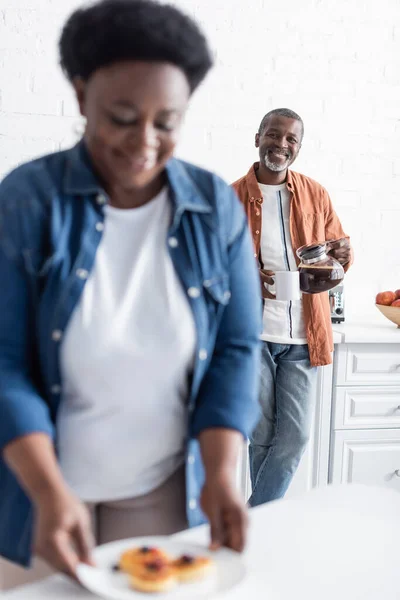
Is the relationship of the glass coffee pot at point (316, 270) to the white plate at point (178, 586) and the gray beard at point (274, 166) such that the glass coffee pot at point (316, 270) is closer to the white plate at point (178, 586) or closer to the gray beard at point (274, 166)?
the gray beard at point (274, 166)

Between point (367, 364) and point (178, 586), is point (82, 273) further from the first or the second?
point (367, 364)

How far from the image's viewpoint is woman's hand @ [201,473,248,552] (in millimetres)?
873

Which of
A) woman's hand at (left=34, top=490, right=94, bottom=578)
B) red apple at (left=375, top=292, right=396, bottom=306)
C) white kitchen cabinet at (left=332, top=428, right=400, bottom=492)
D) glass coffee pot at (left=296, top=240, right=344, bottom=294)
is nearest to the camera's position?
woman's hand at (left=34, top=490, right=94, bottom=578)

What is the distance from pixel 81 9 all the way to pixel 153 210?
0.84 ft

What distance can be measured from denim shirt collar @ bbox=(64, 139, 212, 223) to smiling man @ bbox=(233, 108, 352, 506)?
54.7 inches

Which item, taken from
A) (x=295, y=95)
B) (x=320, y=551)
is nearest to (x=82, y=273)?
(x=320, y=551)

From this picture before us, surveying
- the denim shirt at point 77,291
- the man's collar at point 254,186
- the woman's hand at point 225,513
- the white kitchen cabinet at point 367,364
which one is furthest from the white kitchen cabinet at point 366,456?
the woman's hand at point 225,513

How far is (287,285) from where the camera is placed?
7.37 ft

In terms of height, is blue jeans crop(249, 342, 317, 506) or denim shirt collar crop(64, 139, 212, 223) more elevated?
denim shirt collar crop(64, 139, 212, 223)

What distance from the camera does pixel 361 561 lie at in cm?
95

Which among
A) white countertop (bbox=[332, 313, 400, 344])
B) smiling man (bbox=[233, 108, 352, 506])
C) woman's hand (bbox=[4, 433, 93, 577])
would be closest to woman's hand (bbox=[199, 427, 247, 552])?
woman's hand (bbox=[4, 433, 93, 577])

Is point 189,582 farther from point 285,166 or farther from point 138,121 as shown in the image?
point 285,166

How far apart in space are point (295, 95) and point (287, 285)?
1.12m

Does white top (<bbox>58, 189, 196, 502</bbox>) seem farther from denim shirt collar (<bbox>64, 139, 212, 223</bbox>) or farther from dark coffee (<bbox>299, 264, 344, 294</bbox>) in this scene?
dark coffee (<bbox>299, 264, 344, 294</bbox>)
